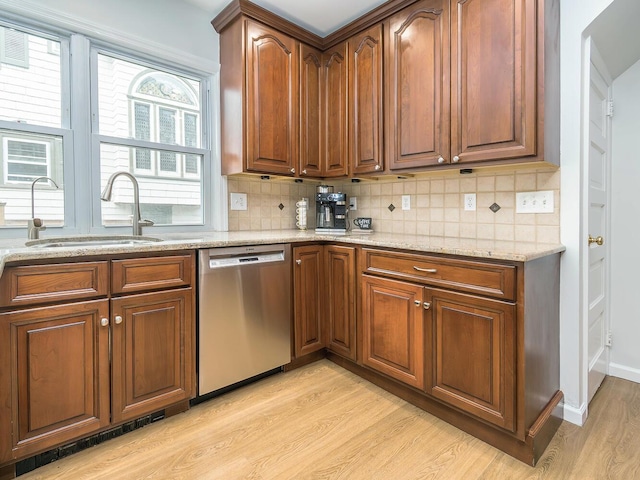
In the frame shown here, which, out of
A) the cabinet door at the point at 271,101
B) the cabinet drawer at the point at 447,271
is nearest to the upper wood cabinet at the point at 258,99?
the cabinet door at the point at 271,101

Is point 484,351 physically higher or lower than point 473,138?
lower

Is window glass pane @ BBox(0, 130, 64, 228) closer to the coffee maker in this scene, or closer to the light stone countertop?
the light stone countertop

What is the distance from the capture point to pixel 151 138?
7.57ft

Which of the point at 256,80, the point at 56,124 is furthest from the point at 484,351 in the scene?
the point at 56,124

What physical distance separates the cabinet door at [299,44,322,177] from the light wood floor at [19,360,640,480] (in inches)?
66.2

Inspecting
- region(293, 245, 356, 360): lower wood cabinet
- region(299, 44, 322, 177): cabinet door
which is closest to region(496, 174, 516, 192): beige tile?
region(293, 245, 356, 360): lower wood cabinet

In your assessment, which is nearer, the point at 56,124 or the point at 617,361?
the point at 56,124

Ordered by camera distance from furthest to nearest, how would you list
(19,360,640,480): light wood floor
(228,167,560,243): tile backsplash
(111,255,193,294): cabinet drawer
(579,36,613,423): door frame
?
(228,167,560,243): tile backsplash, (579,36,613,423): door frame, (111,255,193,294): cabinet drawer, (19,360,640,480): light wood floor

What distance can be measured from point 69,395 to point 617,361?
3.09m

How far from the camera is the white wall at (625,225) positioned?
2.07 metres

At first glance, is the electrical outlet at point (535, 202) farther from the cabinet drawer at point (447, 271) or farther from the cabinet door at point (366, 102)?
the cabinet door at point (366, 102)

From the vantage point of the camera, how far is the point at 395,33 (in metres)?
2.21

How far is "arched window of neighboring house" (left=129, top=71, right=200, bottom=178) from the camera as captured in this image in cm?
227

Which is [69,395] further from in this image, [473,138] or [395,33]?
[395,33]
